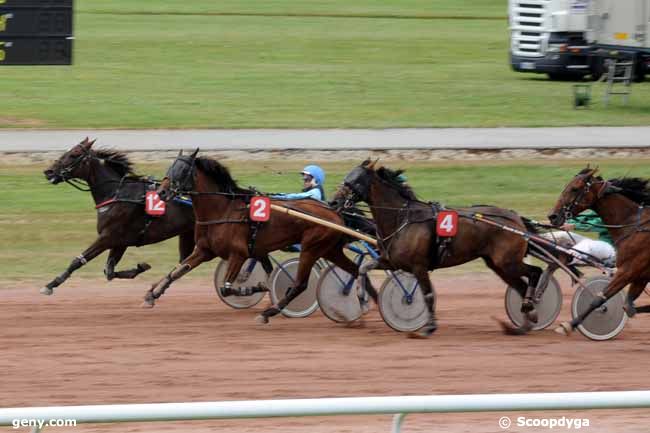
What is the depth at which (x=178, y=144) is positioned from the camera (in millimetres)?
19312

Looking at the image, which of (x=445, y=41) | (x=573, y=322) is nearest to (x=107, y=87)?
(x=445, y=41)

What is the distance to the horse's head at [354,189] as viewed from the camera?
1034 cm

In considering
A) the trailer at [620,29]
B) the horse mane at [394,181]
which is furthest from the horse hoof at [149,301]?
the trailer at [620,29]

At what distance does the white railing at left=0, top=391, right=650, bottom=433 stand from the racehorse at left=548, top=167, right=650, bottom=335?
16.4 ft

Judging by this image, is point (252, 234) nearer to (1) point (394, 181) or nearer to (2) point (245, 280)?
(2) point (245, 280)

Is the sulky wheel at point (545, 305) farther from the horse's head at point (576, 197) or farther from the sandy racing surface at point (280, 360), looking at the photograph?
the horse's head at point (576, 197)

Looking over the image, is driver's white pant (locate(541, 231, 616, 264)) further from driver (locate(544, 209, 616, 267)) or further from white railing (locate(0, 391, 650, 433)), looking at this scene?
white railing (locate(0, 391, 650, 433))

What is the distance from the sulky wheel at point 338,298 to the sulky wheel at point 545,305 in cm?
133

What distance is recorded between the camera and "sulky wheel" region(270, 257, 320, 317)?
11.6 metres

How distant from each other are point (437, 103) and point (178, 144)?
23.6 feet

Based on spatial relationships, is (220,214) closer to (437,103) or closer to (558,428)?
(558,428)

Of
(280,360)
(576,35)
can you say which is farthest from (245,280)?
(576,35)

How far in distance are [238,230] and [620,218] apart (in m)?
3.30

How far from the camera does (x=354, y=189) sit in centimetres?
1034
